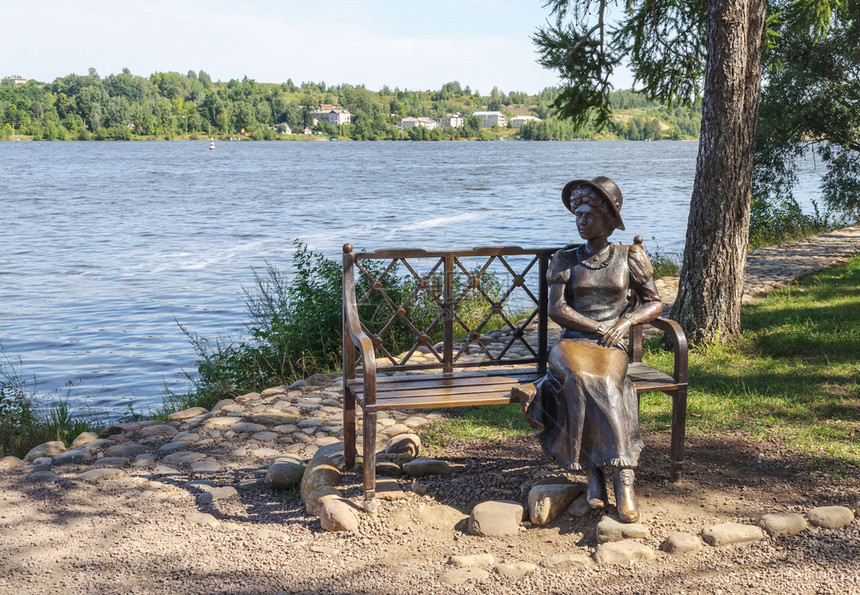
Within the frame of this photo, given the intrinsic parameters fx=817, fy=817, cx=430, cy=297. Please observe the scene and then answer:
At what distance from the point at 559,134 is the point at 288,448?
146 meters

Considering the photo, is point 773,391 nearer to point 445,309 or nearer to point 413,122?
point 445,309

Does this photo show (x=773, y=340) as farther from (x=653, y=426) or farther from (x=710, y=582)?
(x=710, y=582)

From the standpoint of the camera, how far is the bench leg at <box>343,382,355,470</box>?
199 inches

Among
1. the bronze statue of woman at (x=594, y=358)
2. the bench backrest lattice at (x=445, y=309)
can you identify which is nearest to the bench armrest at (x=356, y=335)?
the bench backrest lattice at (x=445, y=309)

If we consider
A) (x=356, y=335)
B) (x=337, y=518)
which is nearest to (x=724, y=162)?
(x=356, y=335)

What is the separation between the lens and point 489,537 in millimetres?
4281

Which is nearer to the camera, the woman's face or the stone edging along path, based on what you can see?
the stone edging along path

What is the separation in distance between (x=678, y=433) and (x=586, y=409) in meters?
0.81

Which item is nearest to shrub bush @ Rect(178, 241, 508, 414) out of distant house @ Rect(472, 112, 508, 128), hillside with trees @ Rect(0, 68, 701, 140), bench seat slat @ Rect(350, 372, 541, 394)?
bench seat slat @ Rect(350, 372, 541, 394)

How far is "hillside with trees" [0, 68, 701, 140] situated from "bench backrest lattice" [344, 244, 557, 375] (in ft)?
363

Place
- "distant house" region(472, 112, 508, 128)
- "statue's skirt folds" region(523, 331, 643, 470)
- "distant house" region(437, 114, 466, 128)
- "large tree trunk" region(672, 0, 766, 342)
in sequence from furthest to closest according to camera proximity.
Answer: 1. "distant house" region(472, 112, 508, 128)
2. "distant house" region(437, 114, 466, 128)
3. "large tree trunk" region(672, 0, 766, 342)
4. "statue's skirt folds" region(523, 331, 643, 470)

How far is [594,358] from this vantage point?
4.46 meters

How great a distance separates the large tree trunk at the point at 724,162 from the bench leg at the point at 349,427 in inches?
153

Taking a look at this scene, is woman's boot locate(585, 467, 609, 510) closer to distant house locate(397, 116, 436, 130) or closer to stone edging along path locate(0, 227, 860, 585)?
stone edging along path locate(0, 227, 860, 585)
